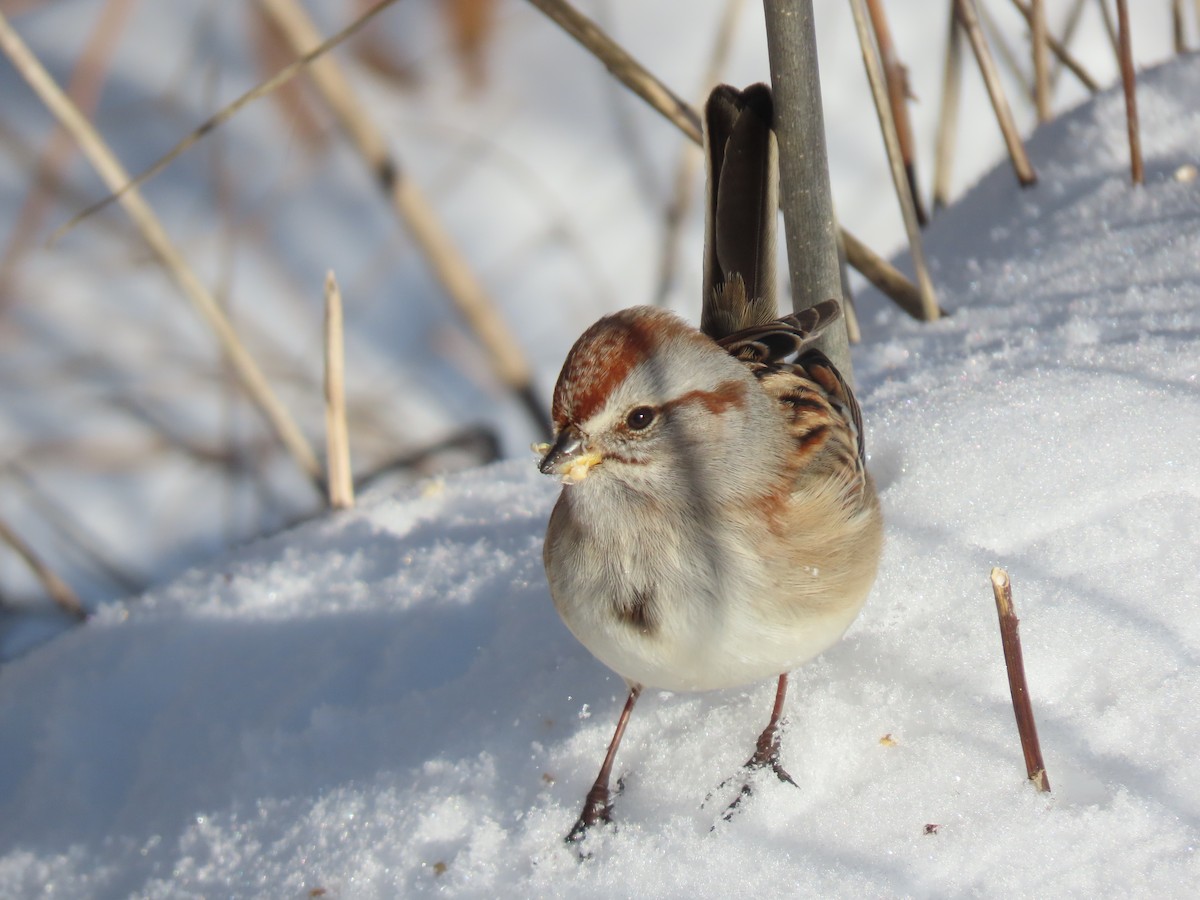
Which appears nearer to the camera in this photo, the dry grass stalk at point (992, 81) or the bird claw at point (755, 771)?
the bird claw at point (755, 771)

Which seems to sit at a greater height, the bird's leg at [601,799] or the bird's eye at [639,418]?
the bird's eye at [639,418]

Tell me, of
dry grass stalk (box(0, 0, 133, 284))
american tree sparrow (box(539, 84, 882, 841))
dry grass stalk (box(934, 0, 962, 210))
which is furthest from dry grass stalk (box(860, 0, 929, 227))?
dry grass stalk (box(0, 0, 133, 284))

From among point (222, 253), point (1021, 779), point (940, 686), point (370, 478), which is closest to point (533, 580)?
point (940, 686)

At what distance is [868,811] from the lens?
1699mm

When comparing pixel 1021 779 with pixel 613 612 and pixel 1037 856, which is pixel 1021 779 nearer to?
pixel 1037 856

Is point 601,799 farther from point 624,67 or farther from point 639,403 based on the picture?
point 624,67

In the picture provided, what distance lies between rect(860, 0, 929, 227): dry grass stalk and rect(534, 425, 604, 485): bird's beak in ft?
4.49

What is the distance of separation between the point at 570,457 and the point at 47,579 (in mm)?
1929

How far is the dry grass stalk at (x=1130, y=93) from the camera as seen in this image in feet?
8.12

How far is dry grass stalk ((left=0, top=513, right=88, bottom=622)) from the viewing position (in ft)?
9.63

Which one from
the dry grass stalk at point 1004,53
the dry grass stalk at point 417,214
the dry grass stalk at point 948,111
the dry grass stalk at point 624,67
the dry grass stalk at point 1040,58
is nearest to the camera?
the dry grass stalk at point 624,67

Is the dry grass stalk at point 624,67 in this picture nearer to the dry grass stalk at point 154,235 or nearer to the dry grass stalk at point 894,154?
the dry grass stalk at point 894,154

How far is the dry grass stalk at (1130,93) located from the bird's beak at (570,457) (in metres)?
1.60

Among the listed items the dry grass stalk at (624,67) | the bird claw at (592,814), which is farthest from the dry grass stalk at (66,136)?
the bird claw at (592,814)
